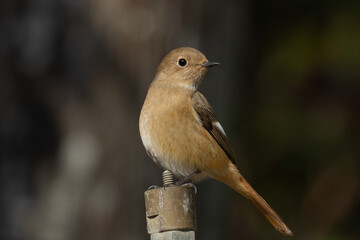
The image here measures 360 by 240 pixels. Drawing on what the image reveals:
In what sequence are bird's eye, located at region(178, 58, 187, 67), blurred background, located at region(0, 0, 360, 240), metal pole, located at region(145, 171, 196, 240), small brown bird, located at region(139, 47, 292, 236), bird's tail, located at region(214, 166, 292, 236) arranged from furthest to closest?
blurred background, located at region(0, 0, 360, 240) < bird's eye, located at region(178, 58, 187, 67) < bird's tail, located at region(214, 166, 292, 236) < small brown bird, located at region(139, 47, 292, 236) < metal pole, located at region(145, 171, 196, 240)

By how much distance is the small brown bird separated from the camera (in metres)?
4.91

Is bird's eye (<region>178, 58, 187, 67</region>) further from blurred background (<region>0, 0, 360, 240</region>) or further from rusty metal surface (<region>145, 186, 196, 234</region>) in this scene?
rusty metal surface (<region>145, 186, 196, 234</region>)

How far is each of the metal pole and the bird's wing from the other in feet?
5.90

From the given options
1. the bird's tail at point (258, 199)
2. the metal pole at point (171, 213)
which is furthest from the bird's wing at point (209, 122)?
the metal pole at point (171, 213)

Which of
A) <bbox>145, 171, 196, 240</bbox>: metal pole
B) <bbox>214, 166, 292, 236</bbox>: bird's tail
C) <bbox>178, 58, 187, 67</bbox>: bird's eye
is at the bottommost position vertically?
<bbox>214, 166, 292, 236</bbox>: bird's tail

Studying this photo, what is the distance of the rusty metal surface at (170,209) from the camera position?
3.37 m

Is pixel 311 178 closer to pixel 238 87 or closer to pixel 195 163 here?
pixel 238 87

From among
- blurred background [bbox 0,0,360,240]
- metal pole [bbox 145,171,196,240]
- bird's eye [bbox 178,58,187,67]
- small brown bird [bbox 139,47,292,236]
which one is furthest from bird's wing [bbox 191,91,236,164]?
metal pole [bbox 145,171,196,240]

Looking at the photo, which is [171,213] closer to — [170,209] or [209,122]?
[170,209]

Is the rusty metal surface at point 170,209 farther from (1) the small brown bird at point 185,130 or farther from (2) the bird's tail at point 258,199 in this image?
(2) the bird's tail at point 258,199

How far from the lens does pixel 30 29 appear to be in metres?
6.09

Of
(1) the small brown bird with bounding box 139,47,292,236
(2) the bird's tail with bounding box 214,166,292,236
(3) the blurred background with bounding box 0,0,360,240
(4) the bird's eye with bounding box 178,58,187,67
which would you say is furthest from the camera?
(3) the blurred background with bounding box 0,0,360,240

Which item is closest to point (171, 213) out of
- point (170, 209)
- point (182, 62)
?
point (170, 209)

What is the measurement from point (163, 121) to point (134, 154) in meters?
1.11
